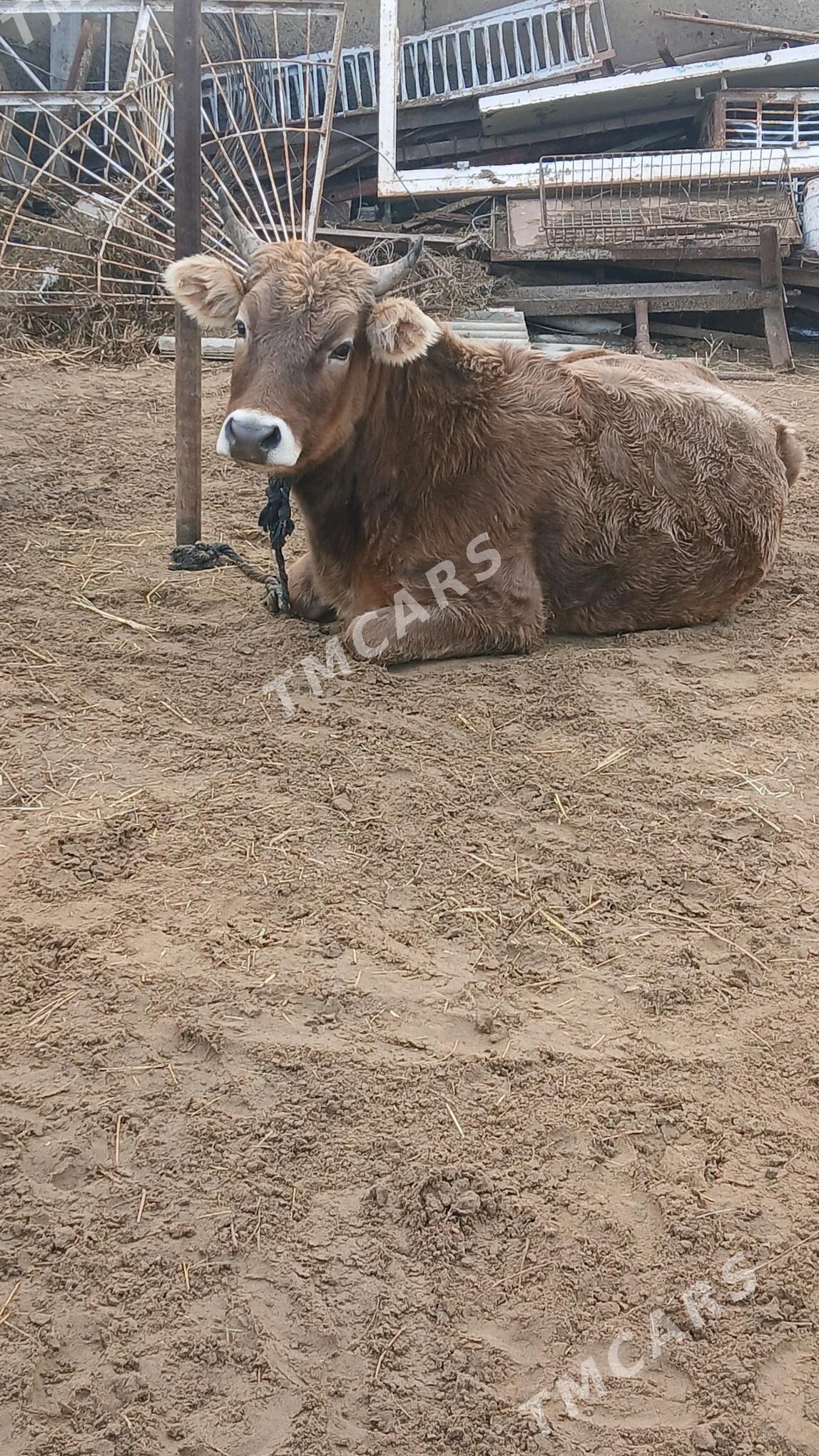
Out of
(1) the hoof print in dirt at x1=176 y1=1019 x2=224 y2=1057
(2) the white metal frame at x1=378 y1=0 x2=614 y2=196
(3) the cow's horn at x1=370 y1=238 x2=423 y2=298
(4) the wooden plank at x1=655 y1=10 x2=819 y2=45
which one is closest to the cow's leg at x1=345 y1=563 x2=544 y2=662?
(3) the cow's horn at x1=370 y1=238 x2=423 y2=298

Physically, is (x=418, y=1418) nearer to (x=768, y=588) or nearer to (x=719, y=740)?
(x=719, y=740)

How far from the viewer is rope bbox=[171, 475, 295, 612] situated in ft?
15.4

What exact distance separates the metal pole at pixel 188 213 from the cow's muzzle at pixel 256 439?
116 cm

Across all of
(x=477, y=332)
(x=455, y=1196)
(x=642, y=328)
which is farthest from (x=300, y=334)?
(x=642, y=328)

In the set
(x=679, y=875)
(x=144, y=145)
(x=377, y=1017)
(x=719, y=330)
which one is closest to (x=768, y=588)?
(x=679, y=875)

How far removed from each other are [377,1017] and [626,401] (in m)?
3.55

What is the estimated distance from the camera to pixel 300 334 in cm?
432

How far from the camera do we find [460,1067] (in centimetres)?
263

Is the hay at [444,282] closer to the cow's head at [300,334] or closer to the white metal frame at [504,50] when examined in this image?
the white metal frame at [504,50]

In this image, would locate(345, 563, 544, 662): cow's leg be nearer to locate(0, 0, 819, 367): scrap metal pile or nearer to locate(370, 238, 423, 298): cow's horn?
locate(370, 238, 423, 298): cow's horn

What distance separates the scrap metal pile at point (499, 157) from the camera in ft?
31.8

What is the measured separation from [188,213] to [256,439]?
1.64 m

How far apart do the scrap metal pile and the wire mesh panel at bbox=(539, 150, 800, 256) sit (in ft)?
0.08

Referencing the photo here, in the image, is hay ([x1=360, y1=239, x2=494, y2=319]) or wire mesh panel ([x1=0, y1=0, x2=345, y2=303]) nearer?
wire mesh panel ([x1=0, y1=0, x2=345, y2=303])
